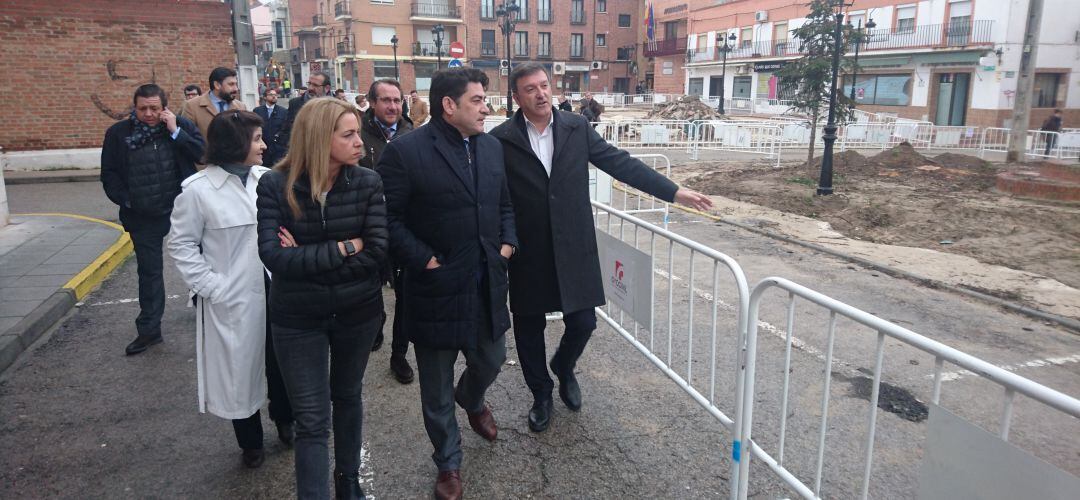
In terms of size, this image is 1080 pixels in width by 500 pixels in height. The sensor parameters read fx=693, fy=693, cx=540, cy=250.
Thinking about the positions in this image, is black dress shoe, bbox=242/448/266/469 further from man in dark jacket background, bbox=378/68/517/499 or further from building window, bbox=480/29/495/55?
building window, bbox=480/29/495/55

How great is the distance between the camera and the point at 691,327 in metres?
3.96

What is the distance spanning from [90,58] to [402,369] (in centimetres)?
1422

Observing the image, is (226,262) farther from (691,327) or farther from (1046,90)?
(1046,90)

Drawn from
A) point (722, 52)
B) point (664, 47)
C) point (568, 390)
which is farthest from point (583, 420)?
point (664, 47)

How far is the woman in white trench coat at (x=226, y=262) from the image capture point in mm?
3211

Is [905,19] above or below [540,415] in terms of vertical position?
above

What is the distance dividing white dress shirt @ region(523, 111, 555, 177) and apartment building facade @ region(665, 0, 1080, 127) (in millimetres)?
29217

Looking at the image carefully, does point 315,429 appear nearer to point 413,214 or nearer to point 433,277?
point 433,277

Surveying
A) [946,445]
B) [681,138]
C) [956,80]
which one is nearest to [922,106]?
[956,80]

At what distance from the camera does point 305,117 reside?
286cm

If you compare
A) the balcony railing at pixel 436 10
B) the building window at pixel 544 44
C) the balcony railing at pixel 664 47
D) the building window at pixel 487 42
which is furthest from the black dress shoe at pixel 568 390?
the building window at pixel 544 44

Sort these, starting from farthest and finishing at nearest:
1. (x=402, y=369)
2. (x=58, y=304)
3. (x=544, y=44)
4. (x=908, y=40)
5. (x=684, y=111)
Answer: (x=544, y=44), (x=908, y=40), (x=684, y=111), (x=58, y=304), (x=402, y=369)

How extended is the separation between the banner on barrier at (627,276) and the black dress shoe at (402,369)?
1.49m

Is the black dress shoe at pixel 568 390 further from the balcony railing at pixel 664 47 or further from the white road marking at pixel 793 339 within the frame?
the balcony railing at pixel 664 47
